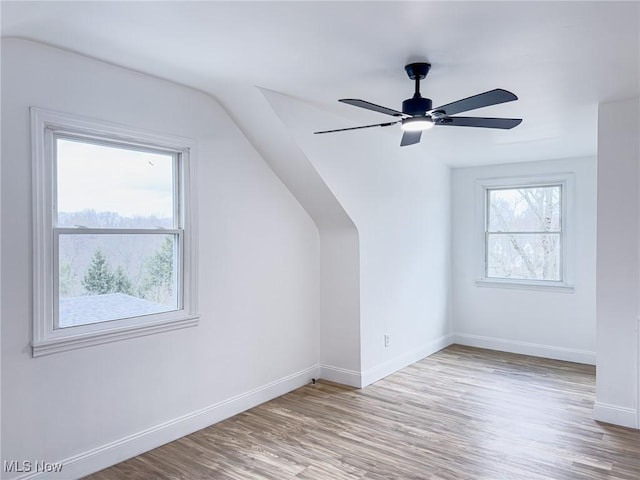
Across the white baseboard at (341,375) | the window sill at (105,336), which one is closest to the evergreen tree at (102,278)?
the window sill at (105,336)

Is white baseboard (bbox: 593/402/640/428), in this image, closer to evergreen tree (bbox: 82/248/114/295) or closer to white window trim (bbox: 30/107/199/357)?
white window trim (bbox: 30/107/199/357)

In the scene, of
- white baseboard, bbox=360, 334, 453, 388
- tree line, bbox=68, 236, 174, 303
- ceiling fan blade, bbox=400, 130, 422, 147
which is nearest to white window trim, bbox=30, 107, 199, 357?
tree line, bbox=68, 236, 174, 303

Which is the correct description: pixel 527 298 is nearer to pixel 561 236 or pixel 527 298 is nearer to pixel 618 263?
pixel 561 236

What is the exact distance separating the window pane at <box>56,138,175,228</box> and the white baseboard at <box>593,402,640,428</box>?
369cm

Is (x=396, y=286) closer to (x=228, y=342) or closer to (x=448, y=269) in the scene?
(x=448, y=269)

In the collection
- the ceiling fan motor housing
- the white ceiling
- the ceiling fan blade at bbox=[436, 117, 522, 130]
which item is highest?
the white ceiling

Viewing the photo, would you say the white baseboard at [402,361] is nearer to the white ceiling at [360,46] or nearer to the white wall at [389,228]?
the white wall at [389,228]

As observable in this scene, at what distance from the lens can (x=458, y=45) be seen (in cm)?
243

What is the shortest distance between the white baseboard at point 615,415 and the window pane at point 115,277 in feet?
11.4

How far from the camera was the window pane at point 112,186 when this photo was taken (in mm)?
2703

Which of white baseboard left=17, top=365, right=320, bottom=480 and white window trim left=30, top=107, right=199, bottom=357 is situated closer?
white window trim left=30, top=107, right=199, bottom=357

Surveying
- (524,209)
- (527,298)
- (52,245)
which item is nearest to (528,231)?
(524,209)

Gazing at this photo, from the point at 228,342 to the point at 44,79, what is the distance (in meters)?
2.24

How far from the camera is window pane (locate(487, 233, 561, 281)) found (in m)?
5.51
